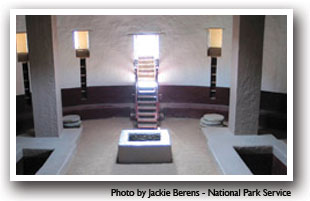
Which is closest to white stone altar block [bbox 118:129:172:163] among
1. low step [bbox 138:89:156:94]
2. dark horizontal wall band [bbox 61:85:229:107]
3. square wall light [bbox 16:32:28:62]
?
low step [bbox 138:89:156:94]

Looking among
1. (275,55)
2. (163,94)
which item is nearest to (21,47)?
(163,94)

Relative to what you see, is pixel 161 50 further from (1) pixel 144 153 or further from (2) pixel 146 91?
(1) pixel 144 153

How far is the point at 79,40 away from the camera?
13336 millimetres

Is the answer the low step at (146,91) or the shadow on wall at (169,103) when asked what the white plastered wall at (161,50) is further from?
the low step at (146,91)

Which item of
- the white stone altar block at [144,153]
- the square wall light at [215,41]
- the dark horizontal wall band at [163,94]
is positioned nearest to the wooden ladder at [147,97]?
the dark horizontal wall band at [163,94]

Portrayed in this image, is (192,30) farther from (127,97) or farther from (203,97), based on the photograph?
(127,97)

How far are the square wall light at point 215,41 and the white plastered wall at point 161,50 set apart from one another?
0.21 metres

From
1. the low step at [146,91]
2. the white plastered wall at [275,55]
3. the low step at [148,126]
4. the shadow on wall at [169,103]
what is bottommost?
the low step at [148,126]

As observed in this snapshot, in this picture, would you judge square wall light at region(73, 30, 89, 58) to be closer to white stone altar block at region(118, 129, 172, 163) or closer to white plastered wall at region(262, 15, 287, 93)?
white stone altar block at region(118, 129, 172, 163)

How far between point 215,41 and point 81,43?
17.1 ft

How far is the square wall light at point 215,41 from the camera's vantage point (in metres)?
13.0

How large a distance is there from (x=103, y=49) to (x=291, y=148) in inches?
373

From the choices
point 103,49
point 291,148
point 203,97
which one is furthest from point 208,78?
point 291,148

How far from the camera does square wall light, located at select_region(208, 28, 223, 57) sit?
13039mm
